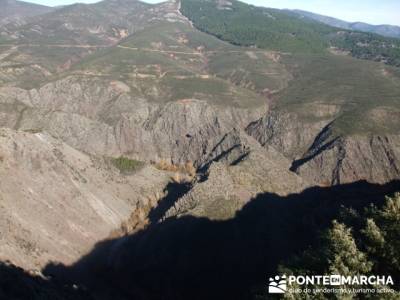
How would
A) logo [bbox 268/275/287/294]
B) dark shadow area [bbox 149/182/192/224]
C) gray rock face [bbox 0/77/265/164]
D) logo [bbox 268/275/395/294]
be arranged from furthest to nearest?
gray rock face [bbox 0/77/265/164]
dark shadow area [bbox 149/182/192/224]
logo [bbox 268/275/287/294]
logo [bbox 268/275/395/294]

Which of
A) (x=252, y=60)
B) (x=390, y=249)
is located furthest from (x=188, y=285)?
(x=252, y=60)

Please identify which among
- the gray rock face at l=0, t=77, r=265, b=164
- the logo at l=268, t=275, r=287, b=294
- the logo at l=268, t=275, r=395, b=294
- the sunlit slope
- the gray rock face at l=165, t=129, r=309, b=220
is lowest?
the gray rock face at l=0, t=77, r=265, b=164

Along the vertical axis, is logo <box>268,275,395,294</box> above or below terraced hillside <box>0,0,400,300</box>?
above

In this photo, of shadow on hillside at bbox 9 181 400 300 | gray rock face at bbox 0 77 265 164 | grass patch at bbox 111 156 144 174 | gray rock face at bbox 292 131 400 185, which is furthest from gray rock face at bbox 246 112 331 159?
shadow on hillside at bbox 9 181 400 300

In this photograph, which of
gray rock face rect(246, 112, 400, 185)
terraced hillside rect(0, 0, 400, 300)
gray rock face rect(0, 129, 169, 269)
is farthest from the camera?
gray rock face rect(246, 112, 400, 185)

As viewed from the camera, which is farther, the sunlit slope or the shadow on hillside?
the sunlit slope

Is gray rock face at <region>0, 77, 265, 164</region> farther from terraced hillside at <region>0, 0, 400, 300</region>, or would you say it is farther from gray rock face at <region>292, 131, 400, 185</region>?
gray rock face at <region>292, 131, 400, 185</region>

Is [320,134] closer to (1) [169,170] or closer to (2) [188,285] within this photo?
(1) [169,170]

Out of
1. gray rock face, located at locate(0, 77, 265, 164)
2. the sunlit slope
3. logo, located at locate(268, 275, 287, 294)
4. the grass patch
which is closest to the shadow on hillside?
the grass patch
